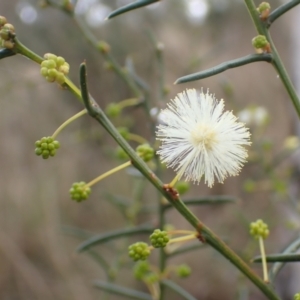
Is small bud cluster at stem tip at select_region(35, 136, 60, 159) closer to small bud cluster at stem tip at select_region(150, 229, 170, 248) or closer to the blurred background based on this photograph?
small bud cluster at stem tip at select_region(150, 229, 170, 248)

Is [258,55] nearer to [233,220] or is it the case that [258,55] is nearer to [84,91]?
[84,91]

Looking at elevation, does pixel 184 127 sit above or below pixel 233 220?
above

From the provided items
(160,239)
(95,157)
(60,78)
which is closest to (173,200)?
(160,239)

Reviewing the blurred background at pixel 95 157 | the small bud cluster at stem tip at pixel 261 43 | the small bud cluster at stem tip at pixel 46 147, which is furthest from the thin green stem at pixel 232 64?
the blurred background at pixel 95 157

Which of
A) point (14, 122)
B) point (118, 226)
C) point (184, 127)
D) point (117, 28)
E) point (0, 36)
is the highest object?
point (117, 28)

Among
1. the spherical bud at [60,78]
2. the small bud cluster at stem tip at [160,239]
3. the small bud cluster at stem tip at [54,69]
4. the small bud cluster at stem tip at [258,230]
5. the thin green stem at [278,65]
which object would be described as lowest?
the small bud cluster at stem tip at [258,230]

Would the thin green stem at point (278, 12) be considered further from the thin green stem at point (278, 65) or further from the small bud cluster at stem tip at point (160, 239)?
the small bud cluster at stem tip at point (160, 239)

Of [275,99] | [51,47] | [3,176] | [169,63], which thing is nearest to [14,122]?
[3,176]
